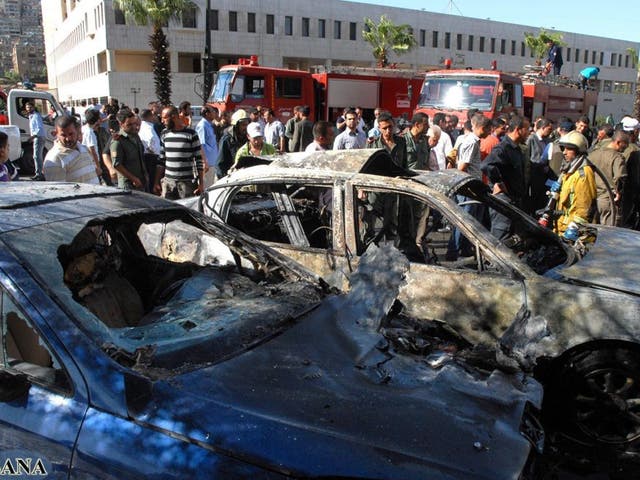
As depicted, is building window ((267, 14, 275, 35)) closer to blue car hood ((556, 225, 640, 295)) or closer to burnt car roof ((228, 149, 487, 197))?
burnt car roof ((228, 149, 487, 197))

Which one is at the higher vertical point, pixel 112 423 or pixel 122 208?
pixel 122 208

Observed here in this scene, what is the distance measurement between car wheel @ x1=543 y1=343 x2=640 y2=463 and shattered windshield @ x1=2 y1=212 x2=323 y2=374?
1574 millimetres

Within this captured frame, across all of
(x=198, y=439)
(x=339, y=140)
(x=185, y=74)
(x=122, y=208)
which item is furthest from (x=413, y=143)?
(x=185, y=74)

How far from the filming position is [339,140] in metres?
8.40

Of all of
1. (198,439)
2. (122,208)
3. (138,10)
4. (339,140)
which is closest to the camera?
(198,439)

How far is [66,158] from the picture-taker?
16.8 ft

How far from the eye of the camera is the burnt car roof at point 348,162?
4117mm

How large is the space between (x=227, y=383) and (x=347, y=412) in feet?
1.42

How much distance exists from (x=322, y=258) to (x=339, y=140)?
189 inches

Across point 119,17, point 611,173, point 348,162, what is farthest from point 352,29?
point 348,162

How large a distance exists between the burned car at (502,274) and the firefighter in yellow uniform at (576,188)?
0.99m

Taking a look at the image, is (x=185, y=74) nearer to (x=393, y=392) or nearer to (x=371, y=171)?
(x=371, y=171)

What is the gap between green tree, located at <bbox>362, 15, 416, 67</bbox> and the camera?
41.2m

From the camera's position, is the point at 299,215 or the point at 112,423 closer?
the point at 112,423
